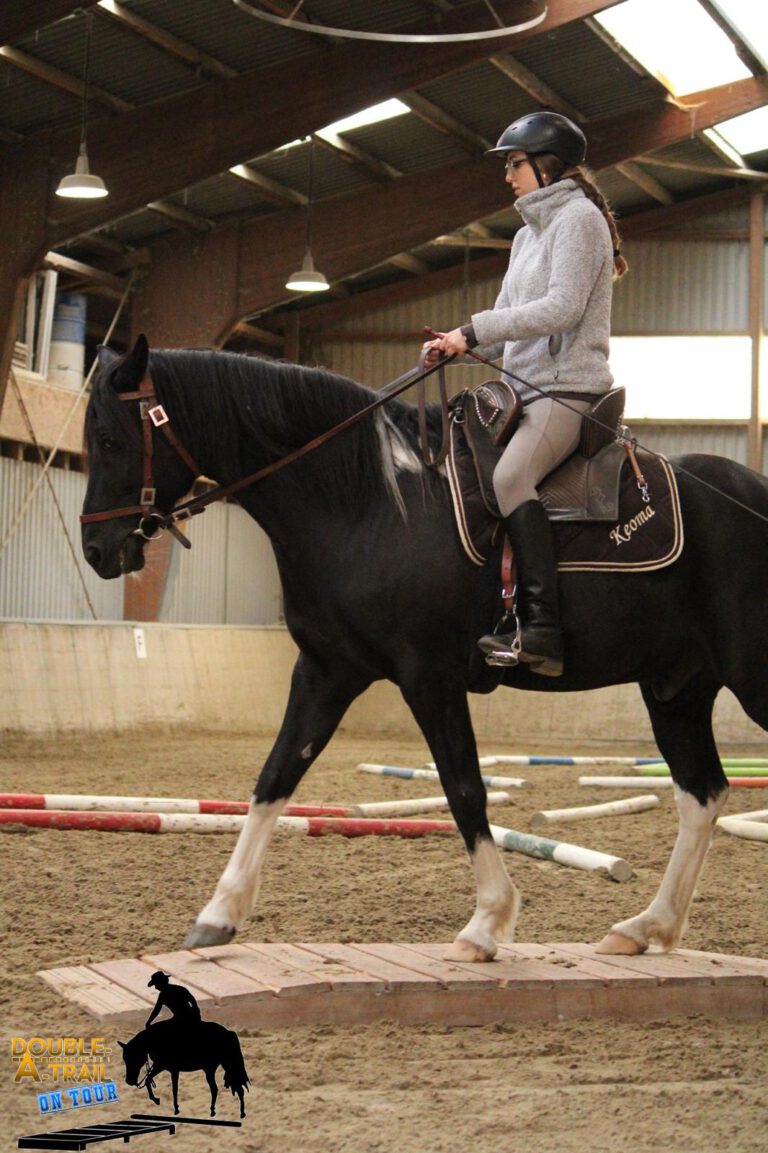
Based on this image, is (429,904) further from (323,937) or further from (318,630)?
(318,630)

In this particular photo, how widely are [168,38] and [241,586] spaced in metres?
9.73

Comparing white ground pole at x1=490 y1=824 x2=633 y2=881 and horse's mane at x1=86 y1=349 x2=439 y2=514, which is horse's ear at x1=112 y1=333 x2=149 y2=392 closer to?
horse's mane at x1=86 y1=349 x2=439 y2=514

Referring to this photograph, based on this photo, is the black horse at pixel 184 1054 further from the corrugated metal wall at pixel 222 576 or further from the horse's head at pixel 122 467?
the corrugated metal wall at pixel 222 576

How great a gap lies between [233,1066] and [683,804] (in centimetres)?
225

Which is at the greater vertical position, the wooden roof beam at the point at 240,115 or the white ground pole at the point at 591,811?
the wooden roof beam at the point at 240,115

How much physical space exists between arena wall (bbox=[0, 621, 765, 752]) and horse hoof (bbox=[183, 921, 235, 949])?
8.40 meters

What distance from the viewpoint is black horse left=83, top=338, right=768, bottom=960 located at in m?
4.34

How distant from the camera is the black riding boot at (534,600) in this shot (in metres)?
4.33

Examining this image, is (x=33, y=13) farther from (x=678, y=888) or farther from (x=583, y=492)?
(x=678, y=888)

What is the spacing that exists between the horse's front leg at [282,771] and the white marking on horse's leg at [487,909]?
0.61 meters

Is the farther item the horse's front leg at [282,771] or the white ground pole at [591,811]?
the white ground pole at [591,811]

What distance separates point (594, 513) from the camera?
458cm

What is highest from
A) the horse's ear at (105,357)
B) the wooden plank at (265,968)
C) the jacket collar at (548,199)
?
the jacket collar at (548,199)

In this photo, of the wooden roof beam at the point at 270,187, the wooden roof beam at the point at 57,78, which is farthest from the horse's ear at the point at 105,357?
the wooden roof beam at the point at 270,187
